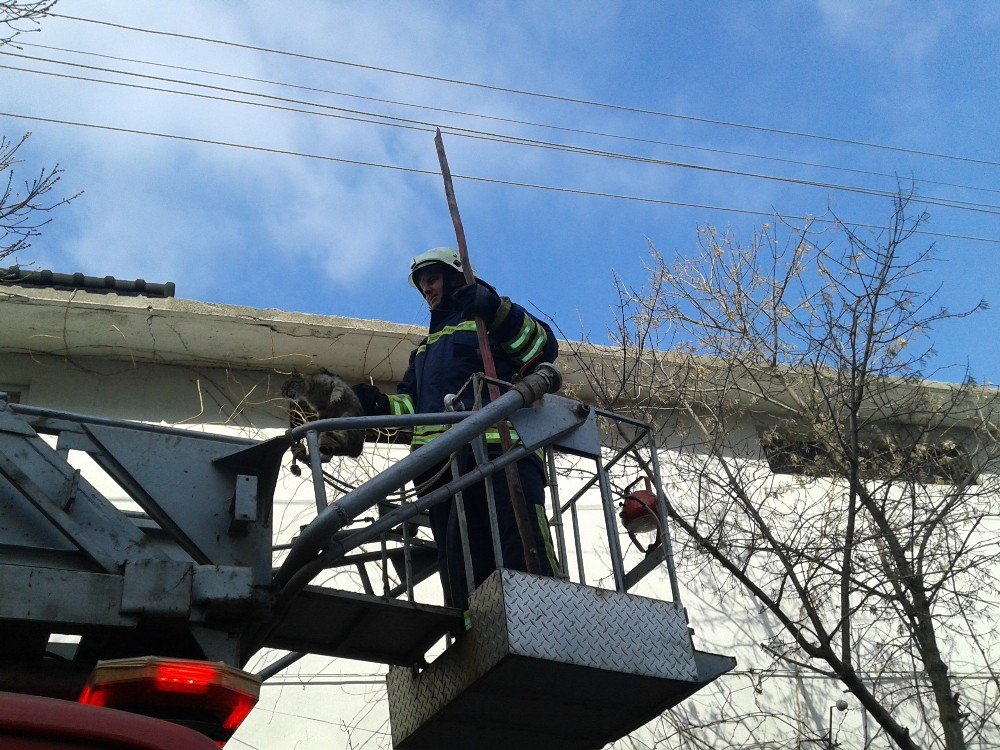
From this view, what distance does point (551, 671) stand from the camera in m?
4.07

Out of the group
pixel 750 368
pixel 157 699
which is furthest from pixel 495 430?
pixel 750 368

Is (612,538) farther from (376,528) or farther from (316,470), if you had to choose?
(316,470)

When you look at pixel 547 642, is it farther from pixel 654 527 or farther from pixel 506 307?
pixel 506 307

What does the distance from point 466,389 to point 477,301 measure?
46cm

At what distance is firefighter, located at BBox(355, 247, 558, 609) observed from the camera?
489 cm

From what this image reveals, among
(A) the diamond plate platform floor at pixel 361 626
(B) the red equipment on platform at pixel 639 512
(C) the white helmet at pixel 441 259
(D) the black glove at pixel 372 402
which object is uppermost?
(C) the white helmet at pixel 441 259

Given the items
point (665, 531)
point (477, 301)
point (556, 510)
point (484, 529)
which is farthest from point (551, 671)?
point (477, 301)

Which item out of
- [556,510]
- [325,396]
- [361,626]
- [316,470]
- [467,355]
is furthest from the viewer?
[467,355]

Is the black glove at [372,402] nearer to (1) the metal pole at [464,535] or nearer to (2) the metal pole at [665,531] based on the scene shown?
(1) the metal pole at [464,535]

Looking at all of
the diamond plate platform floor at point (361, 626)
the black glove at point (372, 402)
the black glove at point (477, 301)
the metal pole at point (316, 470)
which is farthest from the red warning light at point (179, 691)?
the black glove at point (477, 301)

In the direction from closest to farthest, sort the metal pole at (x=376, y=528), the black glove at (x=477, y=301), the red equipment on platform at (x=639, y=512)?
the metal pole at (x=376, y=528) → the red equipment on platform at (x=639, y=512) → the black glove at (x=477, y=301)

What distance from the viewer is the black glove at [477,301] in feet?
17.7

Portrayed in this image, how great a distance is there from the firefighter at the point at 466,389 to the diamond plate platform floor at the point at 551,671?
0.50 meters

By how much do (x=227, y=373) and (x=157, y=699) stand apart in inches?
267
